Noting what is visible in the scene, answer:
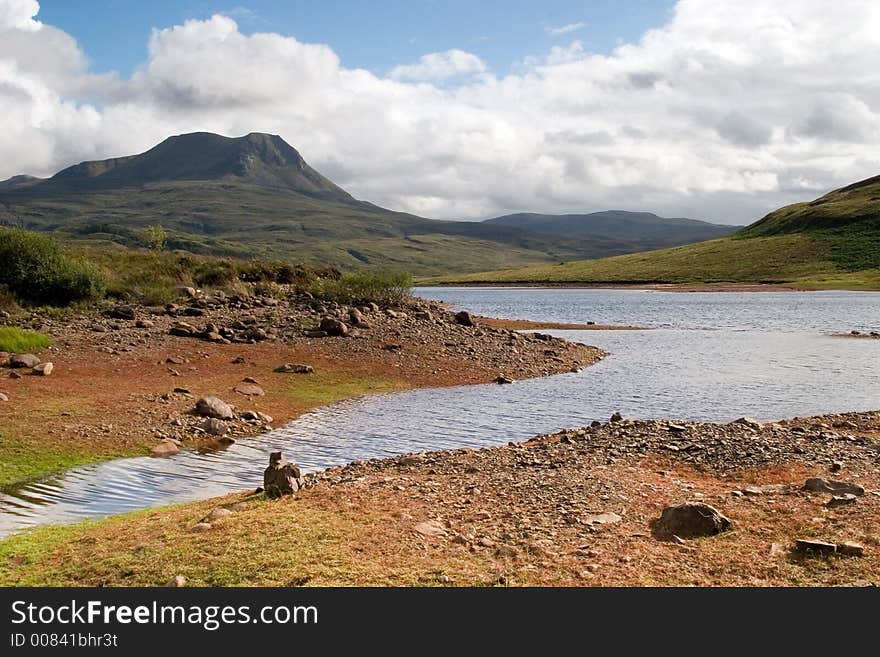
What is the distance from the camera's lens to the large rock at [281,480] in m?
13.3

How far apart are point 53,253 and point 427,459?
3470 cm

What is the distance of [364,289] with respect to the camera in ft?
174

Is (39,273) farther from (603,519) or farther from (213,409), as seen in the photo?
(603,519)

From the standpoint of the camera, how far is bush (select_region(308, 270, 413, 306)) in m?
52.1

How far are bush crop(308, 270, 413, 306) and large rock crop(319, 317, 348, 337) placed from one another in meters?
11.7

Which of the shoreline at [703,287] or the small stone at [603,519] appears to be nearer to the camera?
the small stone at [603,519]

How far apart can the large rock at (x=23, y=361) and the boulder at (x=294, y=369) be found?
8.96 meters

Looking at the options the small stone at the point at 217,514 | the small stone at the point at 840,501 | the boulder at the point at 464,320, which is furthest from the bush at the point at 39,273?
the small stone at the point at 840,501

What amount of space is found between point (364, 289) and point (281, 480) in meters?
40.2

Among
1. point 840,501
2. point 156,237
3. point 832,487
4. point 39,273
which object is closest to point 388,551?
point 840,501

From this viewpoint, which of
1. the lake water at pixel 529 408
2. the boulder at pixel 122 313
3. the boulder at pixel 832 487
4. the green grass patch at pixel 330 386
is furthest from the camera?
the boulder at pixel 122 313

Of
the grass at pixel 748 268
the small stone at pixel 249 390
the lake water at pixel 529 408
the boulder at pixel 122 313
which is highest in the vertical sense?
the grass at pixel 748 268

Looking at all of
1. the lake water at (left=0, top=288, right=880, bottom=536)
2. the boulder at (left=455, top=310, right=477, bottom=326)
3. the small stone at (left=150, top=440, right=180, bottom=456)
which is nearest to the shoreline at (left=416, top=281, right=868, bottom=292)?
the lake water at (left=0, top=288, right=880, bottom=536)

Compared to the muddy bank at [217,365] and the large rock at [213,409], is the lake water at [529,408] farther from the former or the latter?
the large rock at [213,409]
